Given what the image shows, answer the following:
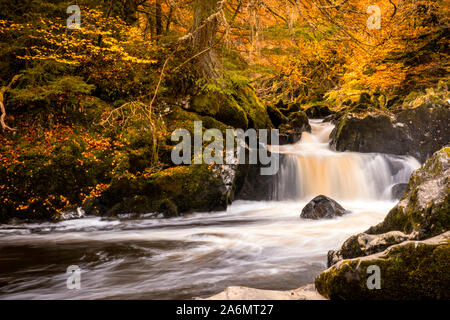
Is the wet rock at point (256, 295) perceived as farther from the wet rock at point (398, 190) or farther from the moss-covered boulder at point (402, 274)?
the wet rock at point (398, 190)

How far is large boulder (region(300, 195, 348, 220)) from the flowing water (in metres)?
0.19

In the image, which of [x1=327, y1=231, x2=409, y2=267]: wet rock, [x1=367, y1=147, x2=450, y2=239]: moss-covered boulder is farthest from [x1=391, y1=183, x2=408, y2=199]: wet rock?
[x1=327, y1=231, x2=409, y2=267]: wet rock

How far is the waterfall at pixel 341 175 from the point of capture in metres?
9.46

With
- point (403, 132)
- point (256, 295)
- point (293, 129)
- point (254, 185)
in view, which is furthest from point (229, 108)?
point (256, 295)

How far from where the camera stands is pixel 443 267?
86.0 inches

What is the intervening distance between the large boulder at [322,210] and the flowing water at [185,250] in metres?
0.19

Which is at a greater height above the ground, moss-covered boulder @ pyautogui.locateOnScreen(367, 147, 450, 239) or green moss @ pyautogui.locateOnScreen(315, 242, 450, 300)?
moss-covered boulder @ pyautogui.locateOnScreen(367, 147, 450, 239)

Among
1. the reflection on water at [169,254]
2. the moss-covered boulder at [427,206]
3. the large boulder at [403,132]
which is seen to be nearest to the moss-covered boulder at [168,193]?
the reflection on water at [169,254]

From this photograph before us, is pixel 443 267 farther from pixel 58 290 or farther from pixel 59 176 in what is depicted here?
pixel 59 176

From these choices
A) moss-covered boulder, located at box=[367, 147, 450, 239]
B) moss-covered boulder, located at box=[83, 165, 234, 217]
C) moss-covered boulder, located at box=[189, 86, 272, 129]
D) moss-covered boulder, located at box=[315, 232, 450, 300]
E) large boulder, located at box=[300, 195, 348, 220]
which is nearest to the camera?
moss-covered boulder, located at box=[315, 232, 450, 300]

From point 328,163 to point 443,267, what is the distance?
843 centimetres

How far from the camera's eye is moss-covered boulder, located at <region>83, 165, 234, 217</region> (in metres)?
7.09

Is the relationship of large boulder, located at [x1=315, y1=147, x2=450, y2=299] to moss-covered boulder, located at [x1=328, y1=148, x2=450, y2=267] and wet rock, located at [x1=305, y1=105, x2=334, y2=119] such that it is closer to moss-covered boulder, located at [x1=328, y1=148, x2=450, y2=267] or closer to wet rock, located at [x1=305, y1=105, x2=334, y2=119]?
moss-covered boulder, located at [x1=328, y1=148, x2=450, y2=267]
